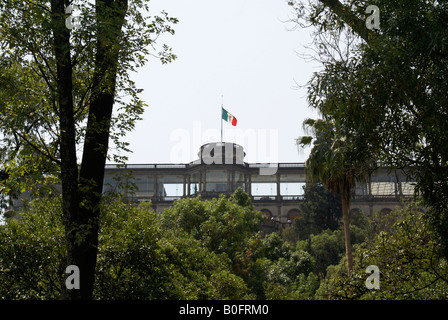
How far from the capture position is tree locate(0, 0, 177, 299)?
1002 cm

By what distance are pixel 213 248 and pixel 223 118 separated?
110ft

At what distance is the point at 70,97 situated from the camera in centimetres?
1026

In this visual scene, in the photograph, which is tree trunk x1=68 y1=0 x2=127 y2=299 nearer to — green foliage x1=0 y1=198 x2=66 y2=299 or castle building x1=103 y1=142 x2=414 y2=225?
green foliage x1=0 y1=198 x2=66 y2=299

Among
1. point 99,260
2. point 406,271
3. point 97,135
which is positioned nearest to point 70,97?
A: point 97,135

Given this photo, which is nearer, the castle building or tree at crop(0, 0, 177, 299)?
tree at crop(0, 0, 177, 299)

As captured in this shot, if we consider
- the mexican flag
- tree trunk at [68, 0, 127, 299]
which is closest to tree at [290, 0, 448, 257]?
tree trunk at [68, 0, 127, 299]

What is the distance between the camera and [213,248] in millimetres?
30047

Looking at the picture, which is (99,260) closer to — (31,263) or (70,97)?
(31,263)

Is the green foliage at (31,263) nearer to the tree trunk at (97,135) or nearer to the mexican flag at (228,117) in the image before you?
the tree trunk at (97,135)

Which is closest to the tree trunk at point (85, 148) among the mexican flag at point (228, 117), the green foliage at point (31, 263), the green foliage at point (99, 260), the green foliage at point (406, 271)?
the green foliage at point (99, 260)

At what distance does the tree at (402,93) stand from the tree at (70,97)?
4.10 meters

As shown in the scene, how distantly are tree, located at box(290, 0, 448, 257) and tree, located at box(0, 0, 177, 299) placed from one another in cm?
410

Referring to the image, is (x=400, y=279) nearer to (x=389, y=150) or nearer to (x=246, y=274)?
(x=389, y=150)

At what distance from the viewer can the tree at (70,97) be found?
10016 mm
